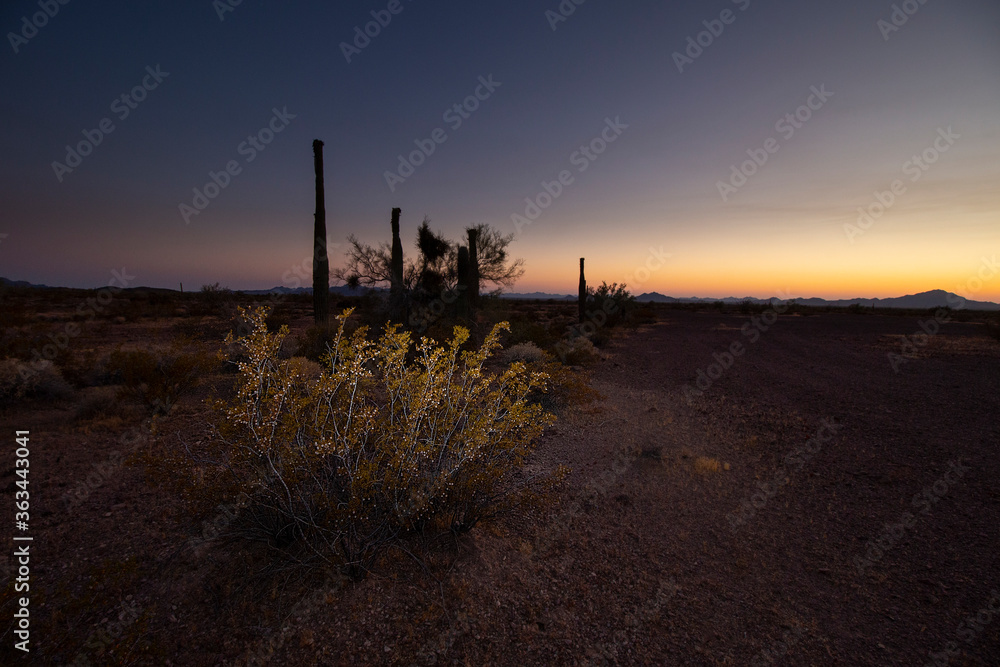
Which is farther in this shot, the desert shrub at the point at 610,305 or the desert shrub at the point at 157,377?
the desert shrub at the point at 610,305

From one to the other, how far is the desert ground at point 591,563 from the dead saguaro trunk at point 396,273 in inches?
316

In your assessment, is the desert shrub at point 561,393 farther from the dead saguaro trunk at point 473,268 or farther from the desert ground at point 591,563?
the dead saguaro trunk at point 473,268

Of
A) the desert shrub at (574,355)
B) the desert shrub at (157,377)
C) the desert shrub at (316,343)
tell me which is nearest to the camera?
the desert shrub at (157,377)

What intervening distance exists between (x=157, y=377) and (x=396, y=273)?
26.4ft

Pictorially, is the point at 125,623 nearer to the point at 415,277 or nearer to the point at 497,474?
the point at 497,474

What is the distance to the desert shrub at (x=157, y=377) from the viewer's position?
23.1 ft

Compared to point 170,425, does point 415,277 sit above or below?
above

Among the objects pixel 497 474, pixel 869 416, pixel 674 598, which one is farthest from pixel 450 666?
pixel 869 416

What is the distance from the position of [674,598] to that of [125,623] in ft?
12.9

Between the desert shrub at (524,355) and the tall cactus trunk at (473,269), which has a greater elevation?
the tall cactus trunk at (473,269)

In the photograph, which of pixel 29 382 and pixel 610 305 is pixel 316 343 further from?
pixel 610 305

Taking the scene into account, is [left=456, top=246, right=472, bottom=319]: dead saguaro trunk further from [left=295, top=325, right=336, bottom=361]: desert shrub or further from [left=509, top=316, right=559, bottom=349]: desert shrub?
[left=295, top=325, right=336, bottom=361]: desert shrub

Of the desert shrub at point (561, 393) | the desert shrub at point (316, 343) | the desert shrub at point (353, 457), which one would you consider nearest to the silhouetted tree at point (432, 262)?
the desert shrub at point (316, 343)

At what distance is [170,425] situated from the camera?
635 centimetres
